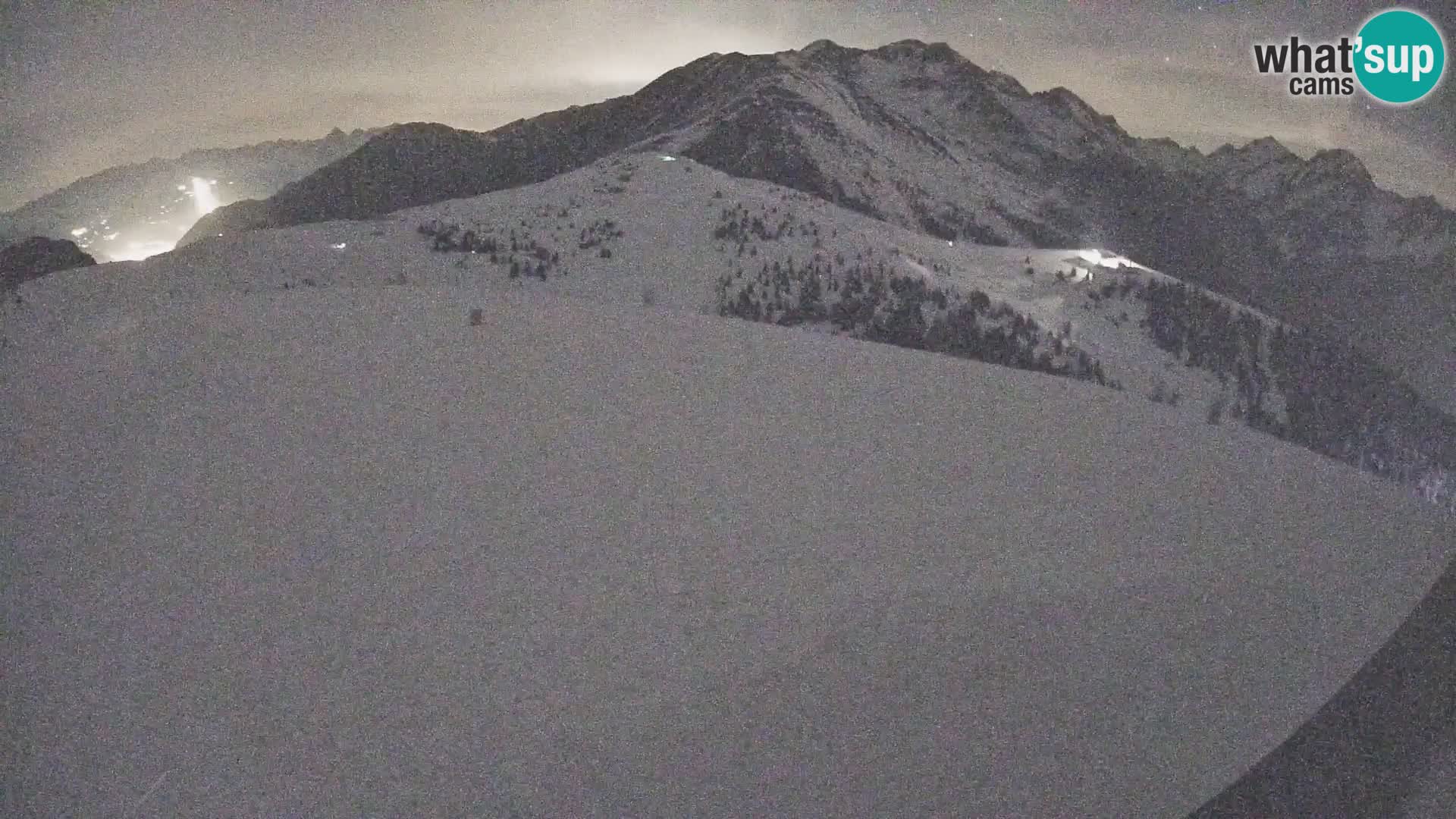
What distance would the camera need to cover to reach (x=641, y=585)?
3777mm

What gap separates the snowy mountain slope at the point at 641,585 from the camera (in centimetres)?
297

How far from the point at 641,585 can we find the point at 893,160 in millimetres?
80552

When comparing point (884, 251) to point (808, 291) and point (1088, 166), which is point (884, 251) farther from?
point (1088, 166)

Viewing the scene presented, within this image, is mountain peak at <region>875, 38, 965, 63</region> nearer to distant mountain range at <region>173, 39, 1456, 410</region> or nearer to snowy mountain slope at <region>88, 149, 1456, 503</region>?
distant mountain range at <region>173, 39, 1456, 410</region>

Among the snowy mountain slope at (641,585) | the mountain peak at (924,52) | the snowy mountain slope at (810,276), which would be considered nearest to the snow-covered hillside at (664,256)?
the snowy mountain slope at (810,276)

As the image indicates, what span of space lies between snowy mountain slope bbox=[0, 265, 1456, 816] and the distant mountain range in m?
50.5

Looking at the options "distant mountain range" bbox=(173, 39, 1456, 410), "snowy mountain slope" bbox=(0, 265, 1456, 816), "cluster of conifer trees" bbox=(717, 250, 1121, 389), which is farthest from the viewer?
"distant mountain range" bbox=(173, 39, 1456, 410)

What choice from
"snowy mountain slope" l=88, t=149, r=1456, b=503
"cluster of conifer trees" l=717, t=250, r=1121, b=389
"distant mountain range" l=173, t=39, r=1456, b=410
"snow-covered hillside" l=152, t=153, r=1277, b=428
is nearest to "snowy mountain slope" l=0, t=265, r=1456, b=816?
"snow-covered hillside" l=152, t=153, r=1277, b=428

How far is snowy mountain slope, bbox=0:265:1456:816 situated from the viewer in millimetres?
2969

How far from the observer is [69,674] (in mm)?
3189

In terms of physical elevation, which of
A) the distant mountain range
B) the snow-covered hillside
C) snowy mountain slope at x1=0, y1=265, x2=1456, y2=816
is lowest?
snowy mountain slope at x1=0, y1=265, x2=1456, y2=816

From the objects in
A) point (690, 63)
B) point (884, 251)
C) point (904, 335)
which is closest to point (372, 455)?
point (904, 335)

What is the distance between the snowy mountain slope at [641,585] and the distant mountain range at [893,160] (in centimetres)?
5052

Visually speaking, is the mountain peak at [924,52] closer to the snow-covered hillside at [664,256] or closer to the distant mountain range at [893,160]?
the distant mountain range at [893,160]
